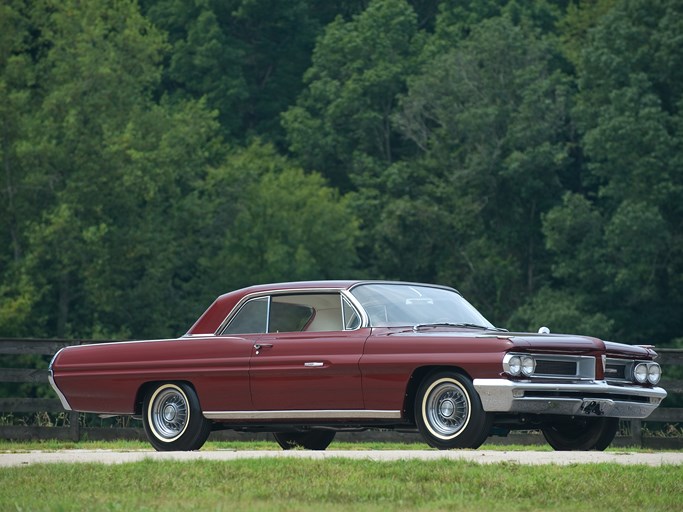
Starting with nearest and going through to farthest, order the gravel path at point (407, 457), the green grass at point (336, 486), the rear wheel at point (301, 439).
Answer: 1. the green grass at point (336, 486)
2. the gravel path at point (407, 457)
3. the rear wheel at point (301, 439)

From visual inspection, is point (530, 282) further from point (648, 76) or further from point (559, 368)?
point (559, 368)

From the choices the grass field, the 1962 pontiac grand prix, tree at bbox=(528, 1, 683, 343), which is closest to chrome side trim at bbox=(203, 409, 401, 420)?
the 1962 pontiac grand prix

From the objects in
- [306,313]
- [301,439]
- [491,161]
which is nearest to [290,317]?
[306,313]

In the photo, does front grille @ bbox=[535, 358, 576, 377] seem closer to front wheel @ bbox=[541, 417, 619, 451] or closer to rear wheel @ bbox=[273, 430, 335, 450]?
front wheel @ bbox=[541, 417, 619, 451]

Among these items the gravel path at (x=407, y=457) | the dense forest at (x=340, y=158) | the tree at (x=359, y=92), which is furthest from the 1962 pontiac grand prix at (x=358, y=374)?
the tree at (x=359, y=92)

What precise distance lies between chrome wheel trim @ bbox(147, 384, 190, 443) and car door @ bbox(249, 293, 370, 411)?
98 cm

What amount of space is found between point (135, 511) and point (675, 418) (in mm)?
10368

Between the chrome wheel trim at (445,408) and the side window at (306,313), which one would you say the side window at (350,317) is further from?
the chrome wheel trim at (445,408)

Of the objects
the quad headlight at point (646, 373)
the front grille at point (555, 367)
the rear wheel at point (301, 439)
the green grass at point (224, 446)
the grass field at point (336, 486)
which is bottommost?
the green grass at point (224, 446)

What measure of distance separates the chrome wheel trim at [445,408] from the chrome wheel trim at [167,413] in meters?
2.83

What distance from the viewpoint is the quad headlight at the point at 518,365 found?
47.5 ft

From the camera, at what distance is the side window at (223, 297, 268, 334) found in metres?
16.4

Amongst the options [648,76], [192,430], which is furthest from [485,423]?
[648,76]

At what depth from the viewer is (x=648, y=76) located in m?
62.2
